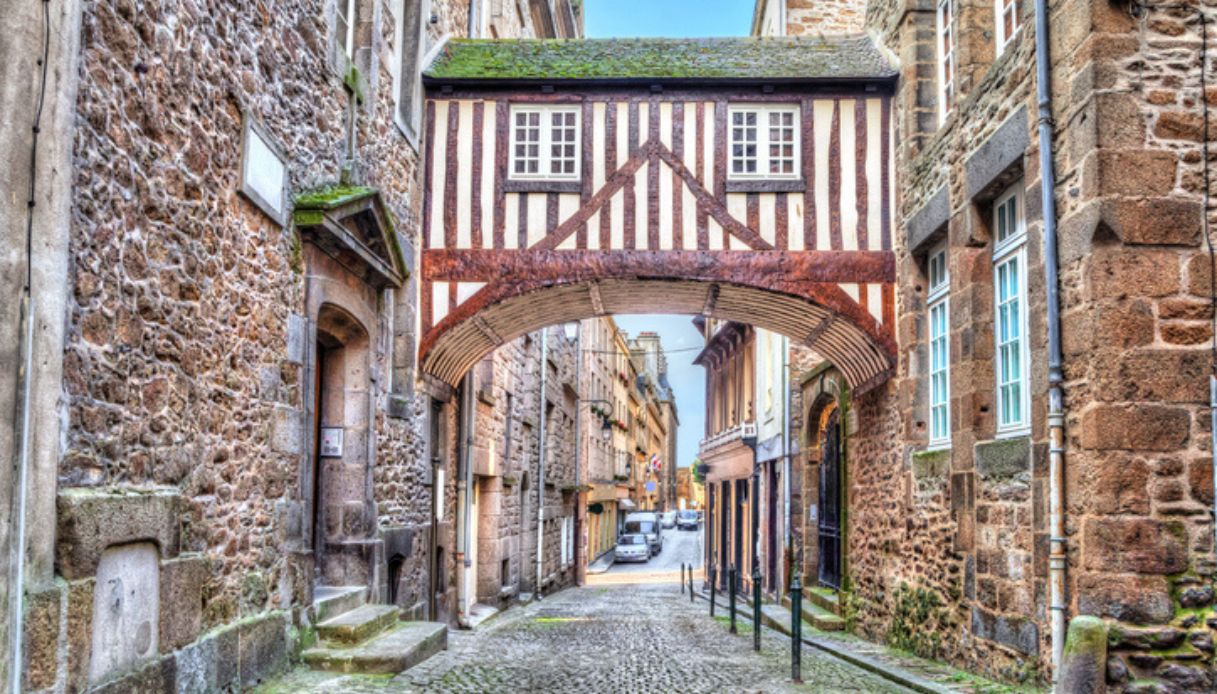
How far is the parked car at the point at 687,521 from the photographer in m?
64.2

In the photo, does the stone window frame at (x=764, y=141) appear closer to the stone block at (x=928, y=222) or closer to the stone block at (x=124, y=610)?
the stone block at (x=928, y=222)

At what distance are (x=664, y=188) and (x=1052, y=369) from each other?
17.2 ft

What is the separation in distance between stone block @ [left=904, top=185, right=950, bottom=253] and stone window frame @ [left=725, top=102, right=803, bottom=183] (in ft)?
4.13

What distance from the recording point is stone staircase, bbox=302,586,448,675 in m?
7.58

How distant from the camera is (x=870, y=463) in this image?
11422 millimetres

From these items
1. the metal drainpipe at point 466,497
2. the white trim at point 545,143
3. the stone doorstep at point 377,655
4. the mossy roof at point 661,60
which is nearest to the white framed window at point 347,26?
the mossy roof at point 661,60

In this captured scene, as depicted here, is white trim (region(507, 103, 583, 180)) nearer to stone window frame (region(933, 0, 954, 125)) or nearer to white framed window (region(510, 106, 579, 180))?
white framed window (region(510, 106, 579, 180))

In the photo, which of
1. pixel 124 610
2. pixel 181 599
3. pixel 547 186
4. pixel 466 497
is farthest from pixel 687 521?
pixel 124 610

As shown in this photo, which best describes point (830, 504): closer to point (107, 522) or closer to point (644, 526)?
point (107, 522)

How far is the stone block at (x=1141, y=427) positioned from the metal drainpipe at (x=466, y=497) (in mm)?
8531

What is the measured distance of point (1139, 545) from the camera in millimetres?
5883

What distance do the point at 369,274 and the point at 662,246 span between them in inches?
114

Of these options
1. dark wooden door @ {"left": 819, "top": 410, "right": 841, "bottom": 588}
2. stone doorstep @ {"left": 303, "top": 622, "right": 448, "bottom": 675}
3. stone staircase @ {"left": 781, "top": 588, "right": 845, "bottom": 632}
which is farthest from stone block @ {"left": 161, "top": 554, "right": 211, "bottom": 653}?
dark wooden door @ {"left": 819, "top": 410, "right": 841, "bottom": 588}

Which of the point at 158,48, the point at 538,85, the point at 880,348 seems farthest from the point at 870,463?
the point at 158,48
